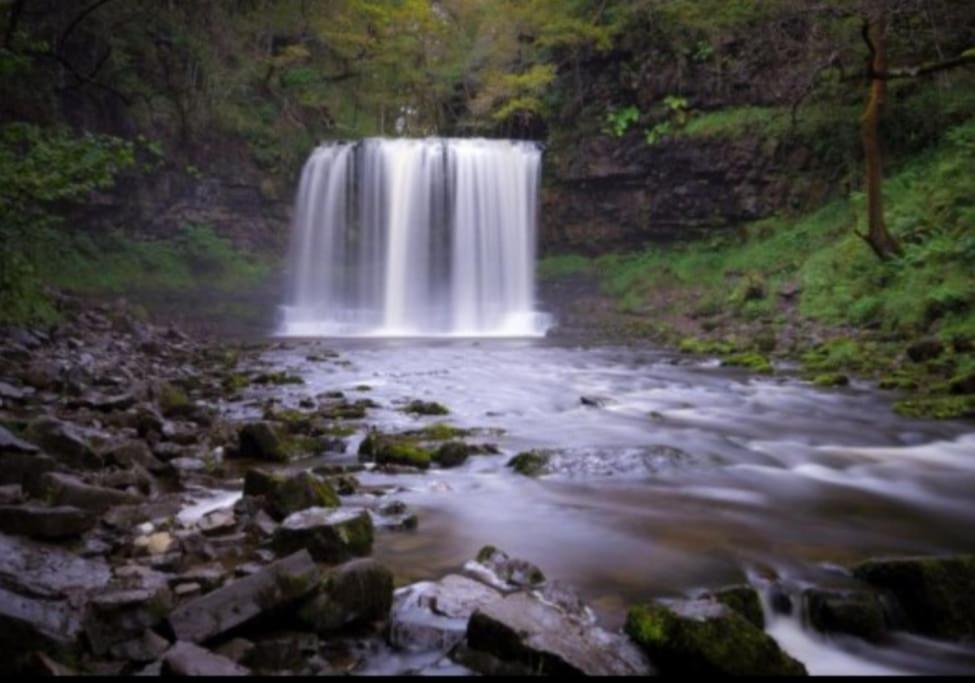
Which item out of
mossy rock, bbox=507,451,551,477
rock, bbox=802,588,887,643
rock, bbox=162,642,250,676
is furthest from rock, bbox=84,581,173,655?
mossy rock, bbox=507,451,551,477

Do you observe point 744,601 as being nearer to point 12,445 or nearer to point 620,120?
point 12,445

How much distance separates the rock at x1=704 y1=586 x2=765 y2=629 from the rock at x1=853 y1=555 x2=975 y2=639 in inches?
27.7

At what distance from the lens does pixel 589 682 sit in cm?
280

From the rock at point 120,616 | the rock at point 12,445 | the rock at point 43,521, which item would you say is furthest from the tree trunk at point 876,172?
the rock at point 120,616

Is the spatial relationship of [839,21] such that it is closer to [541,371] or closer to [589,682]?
[541,371]

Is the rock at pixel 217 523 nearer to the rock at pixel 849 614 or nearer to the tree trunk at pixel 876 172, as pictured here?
Result: the rock at pixel 849 614

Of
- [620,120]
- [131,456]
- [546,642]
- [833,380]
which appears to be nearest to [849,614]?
[546,642]

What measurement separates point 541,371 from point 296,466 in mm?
8386

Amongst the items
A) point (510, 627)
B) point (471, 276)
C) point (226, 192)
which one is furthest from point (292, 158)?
point (510, 627)

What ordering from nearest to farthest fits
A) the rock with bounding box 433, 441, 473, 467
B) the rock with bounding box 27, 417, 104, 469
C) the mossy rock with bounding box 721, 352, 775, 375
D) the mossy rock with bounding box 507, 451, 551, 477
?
the rock with bounding box 27, 417, 104, 469 → the mossy rock with bounding box 507, 451, 551, 477 → the rock with bounding box 433, 441, 473, 467 → the mossy rock with bounding box 721, 352, 775, 375

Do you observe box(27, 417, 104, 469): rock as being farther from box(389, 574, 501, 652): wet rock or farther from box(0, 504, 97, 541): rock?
box(389, 574, 501, 652): wet rock

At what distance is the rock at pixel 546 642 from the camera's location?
2863 mm

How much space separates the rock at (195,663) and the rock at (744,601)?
2105 mm

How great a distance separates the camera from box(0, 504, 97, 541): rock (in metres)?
3.71
